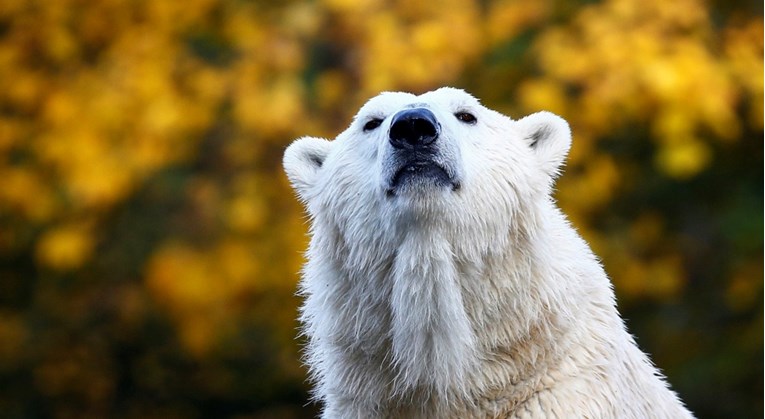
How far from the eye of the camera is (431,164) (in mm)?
3516

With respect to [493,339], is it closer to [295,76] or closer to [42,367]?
[295,76]

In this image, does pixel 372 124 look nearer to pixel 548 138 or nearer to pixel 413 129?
pixel 413 129

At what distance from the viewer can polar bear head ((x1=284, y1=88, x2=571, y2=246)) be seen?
352 centimetres

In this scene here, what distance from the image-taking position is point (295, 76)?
9.75 metres

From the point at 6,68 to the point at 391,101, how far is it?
7360 millimetres

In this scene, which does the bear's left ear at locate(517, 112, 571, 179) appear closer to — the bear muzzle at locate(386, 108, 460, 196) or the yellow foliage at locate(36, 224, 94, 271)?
the bear muzzle at locate(386, 108, 460, 196)

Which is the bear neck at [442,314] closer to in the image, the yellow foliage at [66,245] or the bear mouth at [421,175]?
the bear mouth at [421,175]

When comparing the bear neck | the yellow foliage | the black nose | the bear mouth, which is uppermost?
the yellow foliage

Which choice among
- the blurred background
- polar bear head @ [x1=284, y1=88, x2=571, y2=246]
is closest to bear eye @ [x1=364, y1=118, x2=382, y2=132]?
polar bear head @ [x1=284, y1=88, x2=571, y2=246]

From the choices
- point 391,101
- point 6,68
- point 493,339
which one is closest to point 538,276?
point 493,339

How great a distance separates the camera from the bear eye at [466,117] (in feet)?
12.8

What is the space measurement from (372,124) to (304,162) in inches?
17.2

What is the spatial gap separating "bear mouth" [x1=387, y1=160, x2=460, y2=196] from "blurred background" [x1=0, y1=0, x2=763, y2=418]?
5.43 meters

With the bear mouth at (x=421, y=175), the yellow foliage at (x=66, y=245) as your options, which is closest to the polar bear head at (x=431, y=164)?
the bear mouth at (x=421, y=175)
